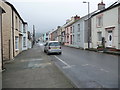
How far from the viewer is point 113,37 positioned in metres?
20.4

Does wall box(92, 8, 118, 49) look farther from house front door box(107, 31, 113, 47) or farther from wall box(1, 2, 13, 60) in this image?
wall box(1, 2, 13, 60)

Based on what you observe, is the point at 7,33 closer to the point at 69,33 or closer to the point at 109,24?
the point at 109,24

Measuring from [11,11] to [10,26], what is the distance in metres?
1.45

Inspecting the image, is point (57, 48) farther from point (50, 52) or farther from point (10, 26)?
point (10, 26)

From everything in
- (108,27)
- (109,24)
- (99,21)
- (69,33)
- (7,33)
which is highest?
(99,21)

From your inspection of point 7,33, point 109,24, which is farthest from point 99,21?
point 7,33

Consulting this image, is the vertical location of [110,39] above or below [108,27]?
below

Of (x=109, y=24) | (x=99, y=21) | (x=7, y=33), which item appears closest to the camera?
(x=7, y=33)

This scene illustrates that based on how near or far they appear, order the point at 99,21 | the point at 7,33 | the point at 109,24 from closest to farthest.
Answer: the point at 7,33 → the point at 109,24 → the point at 99,21

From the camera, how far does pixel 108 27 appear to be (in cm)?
2153

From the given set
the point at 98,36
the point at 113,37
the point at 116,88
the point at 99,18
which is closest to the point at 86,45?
the point at 98,36

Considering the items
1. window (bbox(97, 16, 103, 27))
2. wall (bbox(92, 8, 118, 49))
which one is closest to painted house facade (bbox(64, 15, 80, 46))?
wall (bbox(92, 8, 118, 49))

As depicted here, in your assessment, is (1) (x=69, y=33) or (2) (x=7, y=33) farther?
(1) (x=69, y=33)

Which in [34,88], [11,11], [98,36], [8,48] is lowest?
[34,88]
